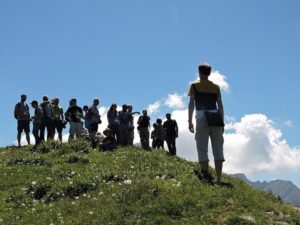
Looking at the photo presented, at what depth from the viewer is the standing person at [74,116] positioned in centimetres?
3056

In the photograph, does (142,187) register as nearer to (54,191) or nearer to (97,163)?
(54,191)

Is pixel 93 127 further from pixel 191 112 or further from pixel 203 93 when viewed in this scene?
pixel 191 112

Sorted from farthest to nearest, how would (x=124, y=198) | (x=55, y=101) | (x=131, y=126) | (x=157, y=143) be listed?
1. (x=157, y=143)
2. (x=131, y=126)
3. (x=55, y=101)
4. (x=124, y=198)

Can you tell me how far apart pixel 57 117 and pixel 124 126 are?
404 cm

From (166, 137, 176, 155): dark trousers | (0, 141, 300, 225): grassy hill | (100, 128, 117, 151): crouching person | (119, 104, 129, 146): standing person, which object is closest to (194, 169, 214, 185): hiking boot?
(0, 141, 300, 225): grassy hill

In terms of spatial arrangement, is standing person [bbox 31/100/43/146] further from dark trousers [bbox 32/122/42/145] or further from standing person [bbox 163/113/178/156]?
standing person [bbox 163/113/178/156]

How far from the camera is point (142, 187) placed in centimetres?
1533

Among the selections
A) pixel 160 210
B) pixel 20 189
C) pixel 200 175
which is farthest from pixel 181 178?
pixel 20 189

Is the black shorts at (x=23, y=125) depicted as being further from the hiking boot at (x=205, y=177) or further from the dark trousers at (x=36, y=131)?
the hiking boot at (x=205, y=177)

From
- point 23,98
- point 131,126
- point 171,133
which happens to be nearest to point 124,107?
point 131,126

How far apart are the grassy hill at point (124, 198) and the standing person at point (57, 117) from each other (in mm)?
8148

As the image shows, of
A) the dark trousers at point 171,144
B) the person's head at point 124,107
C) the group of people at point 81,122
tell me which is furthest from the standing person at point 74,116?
the dark trousers at point 171,144

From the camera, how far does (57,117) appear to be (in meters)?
30.6

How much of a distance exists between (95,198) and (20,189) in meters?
4.14
